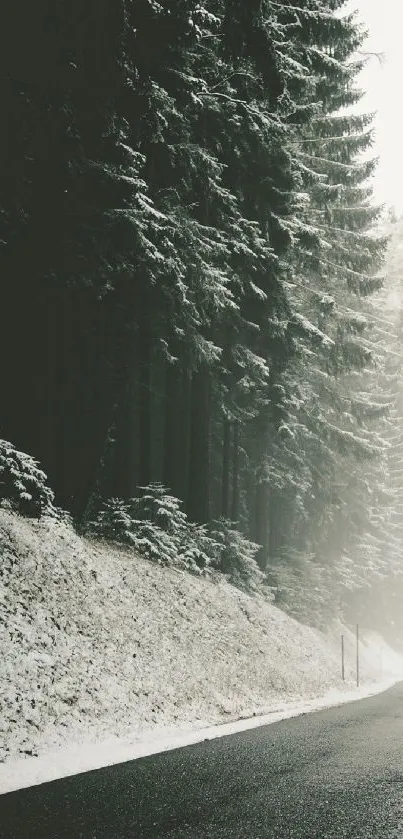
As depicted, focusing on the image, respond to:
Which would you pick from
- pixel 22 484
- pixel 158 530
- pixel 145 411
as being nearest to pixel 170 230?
pixel 145 411

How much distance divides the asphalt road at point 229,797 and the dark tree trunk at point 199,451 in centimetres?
907

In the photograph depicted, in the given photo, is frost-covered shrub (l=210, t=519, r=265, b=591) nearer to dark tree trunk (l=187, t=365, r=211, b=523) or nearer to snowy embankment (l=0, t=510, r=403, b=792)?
dark tree trunk (l=187, t=365, r=211, b=523)

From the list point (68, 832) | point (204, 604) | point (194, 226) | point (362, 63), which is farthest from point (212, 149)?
point (68, 832)

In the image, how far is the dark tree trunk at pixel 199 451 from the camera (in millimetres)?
16734

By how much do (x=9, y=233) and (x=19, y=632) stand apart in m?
6.99

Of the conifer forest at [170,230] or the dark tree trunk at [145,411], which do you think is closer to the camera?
the conifer forest at [170,230]

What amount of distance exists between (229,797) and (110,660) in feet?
15.9

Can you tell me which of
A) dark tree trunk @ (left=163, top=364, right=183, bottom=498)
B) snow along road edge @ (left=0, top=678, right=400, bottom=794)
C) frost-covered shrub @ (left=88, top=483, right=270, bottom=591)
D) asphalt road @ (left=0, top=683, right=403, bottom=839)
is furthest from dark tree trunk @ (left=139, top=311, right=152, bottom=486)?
asphalt road @ (left=0, top=683, right=403, bottom=839)

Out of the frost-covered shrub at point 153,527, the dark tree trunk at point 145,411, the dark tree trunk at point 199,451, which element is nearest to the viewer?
the frost-covered shrub at point 153,527

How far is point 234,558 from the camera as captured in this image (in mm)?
18891

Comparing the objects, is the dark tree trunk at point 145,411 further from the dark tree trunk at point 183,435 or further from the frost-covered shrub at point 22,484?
the frost-covered shrub at point 22,484

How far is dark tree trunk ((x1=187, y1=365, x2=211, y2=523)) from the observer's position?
1673cm

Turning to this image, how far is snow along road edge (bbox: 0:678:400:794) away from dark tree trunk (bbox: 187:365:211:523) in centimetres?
643

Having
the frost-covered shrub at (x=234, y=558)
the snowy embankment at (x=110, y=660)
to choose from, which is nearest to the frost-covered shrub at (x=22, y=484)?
the snowy embankment at (x=110, y=660)
